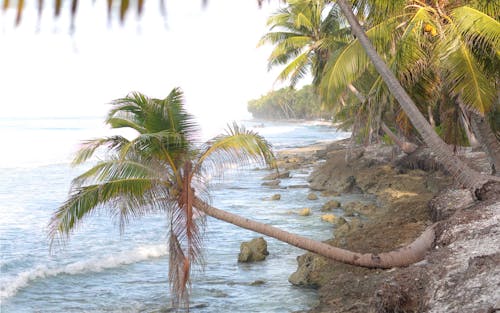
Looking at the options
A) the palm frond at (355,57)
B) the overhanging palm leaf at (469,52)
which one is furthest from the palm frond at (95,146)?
the overhanging palm leaf at (469,52)

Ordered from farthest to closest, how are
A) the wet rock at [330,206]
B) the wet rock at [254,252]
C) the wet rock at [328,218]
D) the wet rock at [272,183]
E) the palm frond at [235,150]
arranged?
the wet rock at [272,183] → the wet rock at [330,206] → the wet rock at [328,218] → the wet rock at [254,252] → the palm frond at [235,150]

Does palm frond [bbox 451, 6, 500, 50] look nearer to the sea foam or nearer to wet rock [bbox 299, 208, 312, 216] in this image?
Answer: the sea foam

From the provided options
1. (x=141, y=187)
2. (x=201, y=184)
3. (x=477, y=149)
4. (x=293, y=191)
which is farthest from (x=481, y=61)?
(x=293, y=191)

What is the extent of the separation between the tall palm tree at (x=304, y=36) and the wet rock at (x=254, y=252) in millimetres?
9763

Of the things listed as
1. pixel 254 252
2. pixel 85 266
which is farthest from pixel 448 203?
pixel 85 266

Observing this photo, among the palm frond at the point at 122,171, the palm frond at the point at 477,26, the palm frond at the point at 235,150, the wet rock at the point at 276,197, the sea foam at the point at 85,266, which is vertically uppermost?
the palm frond at the point at 477,26

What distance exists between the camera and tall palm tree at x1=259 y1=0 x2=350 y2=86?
77.1 ft

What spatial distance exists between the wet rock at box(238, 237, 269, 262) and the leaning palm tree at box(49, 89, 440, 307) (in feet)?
19.4

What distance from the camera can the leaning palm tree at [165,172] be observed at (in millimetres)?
8773

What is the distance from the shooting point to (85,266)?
54.3ft

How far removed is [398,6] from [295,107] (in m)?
128

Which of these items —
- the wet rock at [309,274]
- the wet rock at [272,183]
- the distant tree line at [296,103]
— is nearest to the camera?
the wet rock at [309,274]

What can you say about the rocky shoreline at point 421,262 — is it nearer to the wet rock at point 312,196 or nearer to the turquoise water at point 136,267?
the turquoise water at point 136,267

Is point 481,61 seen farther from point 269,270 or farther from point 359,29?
point 269,270
